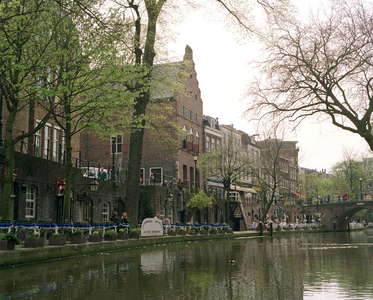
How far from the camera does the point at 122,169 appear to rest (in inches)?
1439

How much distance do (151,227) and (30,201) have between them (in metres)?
6.16

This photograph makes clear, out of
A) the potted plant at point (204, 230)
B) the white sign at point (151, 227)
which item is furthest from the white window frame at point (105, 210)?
the potted plant at point (204, 230)

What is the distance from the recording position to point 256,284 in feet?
26.1

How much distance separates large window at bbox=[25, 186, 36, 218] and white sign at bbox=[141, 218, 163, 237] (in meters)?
5.42

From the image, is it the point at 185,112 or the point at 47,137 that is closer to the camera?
the point at 47,137

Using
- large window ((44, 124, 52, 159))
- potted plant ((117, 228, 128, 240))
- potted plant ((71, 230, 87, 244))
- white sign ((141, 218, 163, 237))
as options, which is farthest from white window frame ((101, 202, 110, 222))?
potted plant ((71, 230, 87, 244))

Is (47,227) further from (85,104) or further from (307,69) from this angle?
(307,69)

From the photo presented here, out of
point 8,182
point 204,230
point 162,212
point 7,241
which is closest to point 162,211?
point 162,212

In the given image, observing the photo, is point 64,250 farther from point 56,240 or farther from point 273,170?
point 273,170

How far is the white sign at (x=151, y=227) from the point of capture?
74.6 feet

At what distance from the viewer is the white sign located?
22750 mm

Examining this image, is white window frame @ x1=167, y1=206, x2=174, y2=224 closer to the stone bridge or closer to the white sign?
the white sign

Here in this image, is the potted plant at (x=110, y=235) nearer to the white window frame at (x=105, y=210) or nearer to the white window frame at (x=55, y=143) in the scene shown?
the white window frame at (x=55, y=143)

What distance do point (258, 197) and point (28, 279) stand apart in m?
55.6
